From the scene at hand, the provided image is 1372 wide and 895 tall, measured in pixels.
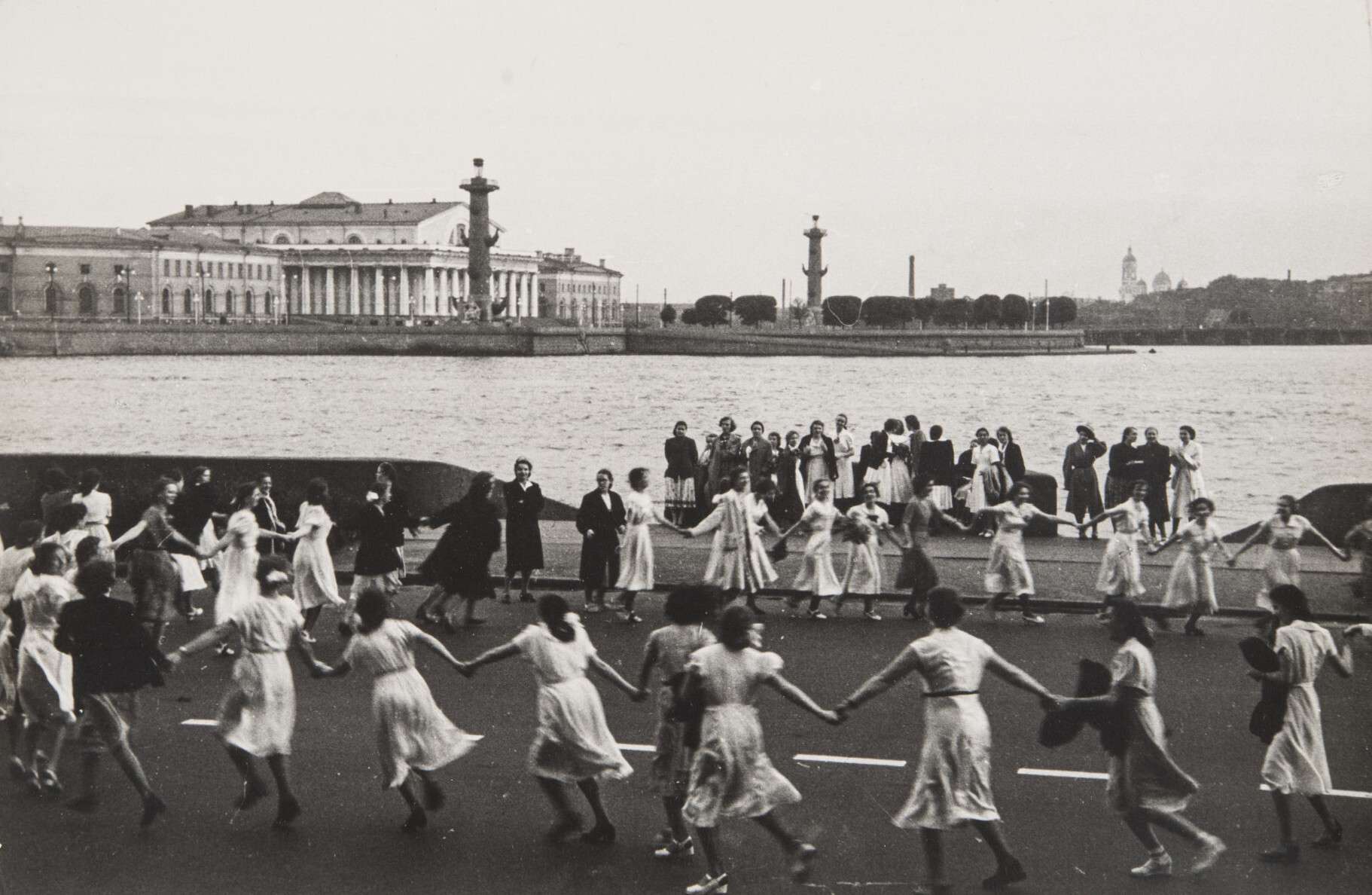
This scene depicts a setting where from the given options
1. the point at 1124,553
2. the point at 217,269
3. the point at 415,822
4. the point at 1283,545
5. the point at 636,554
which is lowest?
the point at 415,822

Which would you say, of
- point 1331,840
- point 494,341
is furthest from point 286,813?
point 494,341

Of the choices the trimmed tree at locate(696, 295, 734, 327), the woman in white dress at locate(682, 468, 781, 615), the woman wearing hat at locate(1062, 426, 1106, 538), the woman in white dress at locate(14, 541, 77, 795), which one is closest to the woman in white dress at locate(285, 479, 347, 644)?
the woman in white dress at locate(682, 468, 781, 615)

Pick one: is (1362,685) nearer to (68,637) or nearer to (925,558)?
(925,558)

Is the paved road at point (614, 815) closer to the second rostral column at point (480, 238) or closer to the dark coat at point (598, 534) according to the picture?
the dark coat at point (598, 534)

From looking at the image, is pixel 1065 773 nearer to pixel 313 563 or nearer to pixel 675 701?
pixel 675 701

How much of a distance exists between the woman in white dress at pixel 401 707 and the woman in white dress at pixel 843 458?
1173cm

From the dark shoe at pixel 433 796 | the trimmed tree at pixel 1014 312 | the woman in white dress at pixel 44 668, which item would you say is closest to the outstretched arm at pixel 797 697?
the dark shoe at pixel 433 796

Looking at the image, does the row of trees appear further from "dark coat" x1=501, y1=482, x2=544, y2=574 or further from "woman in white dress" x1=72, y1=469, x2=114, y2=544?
"woman in white dress" x1=72, y1=469, x2=114, y2=544

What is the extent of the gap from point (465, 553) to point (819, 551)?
333cm

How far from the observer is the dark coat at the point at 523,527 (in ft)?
47.7

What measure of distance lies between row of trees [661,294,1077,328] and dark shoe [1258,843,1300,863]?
380 ft

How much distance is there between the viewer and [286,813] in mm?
7812

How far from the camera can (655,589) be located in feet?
52.5

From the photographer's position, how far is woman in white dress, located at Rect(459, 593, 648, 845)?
7.57 meters
